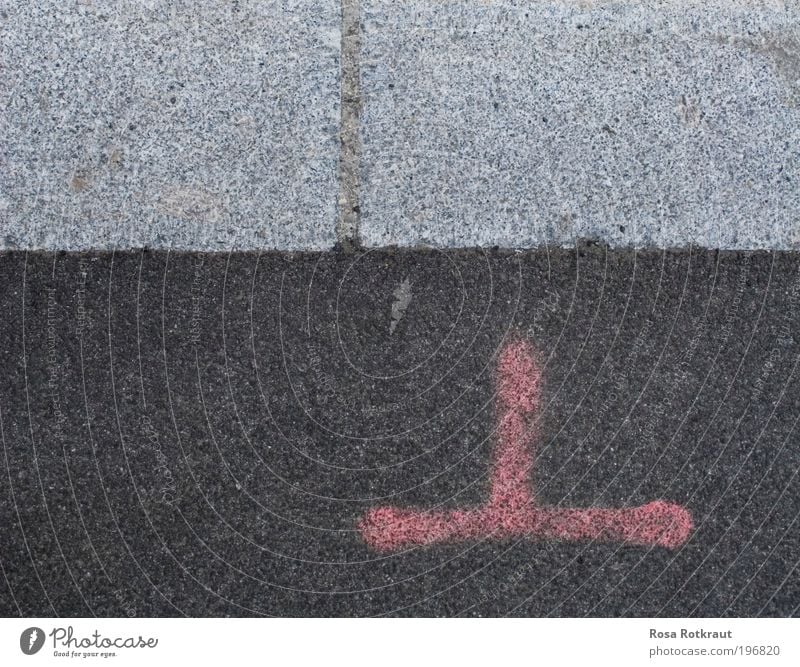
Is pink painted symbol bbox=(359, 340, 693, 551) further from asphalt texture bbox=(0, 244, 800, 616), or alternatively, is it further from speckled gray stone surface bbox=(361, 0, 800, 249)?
speckled gray stone surface bbox=(361, 0, 800, 249)

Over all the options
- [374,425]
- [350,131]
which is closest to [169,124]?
[350,131]

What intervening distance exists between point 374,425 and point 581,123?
143 cm

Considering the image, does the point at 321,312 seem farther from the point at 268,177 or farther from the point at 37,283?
the point at 37,283

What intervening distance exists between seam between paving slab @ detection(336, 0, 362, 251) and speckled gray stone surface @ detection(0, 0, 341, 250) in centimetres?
3

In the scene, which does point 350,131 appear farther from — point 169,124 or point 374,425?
point 374,425

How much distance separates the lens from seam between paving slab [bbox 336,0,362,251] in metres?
3.00

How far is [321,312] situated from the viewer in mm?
2961

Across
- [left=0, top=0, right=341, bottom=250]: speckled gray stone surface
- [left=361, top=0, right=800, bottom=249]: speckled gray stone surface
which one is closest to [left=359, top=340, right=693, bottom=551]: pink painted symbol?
[left=361, top=0, right=800, bottom=249]: speckled gray stone surface

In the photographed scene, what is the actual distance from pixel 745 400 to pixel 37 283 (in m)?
2.73

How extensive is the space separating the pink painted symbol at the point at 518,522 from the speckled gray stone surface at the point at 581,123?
3.14 ft

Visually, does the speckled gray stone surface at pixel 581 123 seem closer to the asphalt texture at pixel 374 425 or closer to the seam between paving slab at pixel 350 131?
the seam between paving slab at pixel 350 131

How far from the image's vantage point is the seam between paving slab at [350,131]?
300 cm

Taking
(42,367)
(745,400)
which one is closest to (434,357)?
(745,400)

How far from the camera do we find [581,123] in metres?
3.05
